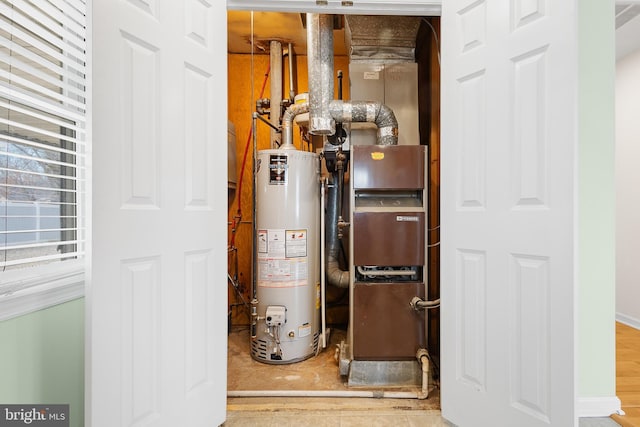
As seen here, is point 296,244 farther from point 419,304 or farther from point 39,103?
point 39,103

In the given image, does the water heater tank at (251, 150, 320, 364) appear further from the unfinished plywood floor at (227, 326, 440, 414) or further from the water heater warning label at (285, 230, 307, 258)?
the unfinished plywood floor at (227, 326, 440, 414)

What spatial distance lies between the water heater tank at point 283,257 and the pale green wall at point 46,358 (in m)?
1.09

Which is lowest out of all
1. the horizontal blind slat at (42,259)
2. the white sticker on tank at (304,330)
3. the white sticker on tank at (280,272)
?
the white sticker on tank at (304,330)

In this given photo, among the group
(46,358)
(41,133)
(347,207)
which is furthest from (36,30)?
(347,207)

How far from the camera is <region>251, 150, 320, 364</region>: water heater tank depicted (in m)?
2.05

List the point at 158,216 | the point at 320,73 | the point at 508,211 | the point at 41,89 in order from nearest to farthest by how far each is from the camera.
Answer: the point at 41,89
the point at 158,216
the point at 508,211
the point at 320,73

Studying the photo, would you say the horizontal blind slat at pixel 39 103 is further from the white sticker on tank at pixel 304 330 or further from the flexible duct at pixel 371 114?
the white sticker on tank at pixel 304 330

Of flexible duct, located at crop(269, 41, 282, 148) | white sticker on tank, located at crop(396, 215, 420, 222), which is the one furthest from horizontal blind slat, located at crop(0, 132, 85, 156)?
flexible duct, located at crop(269, 41, 282, 148)

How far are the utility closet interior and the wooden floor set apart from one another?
91 centimetres

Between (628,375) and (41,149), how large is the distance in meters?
3.24

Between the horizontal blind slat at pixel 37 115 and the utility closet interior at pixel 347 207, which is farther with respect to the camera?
the utility closet interior at pixel 347 207

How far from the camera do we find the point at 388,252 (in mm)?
1753

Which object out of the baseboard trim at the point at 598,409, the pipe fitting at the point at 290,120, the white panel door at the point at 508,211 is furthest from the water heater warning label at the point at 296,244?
the baseboard trim at the point at 598,409

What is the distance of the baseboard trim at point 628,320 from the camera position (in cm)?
267
